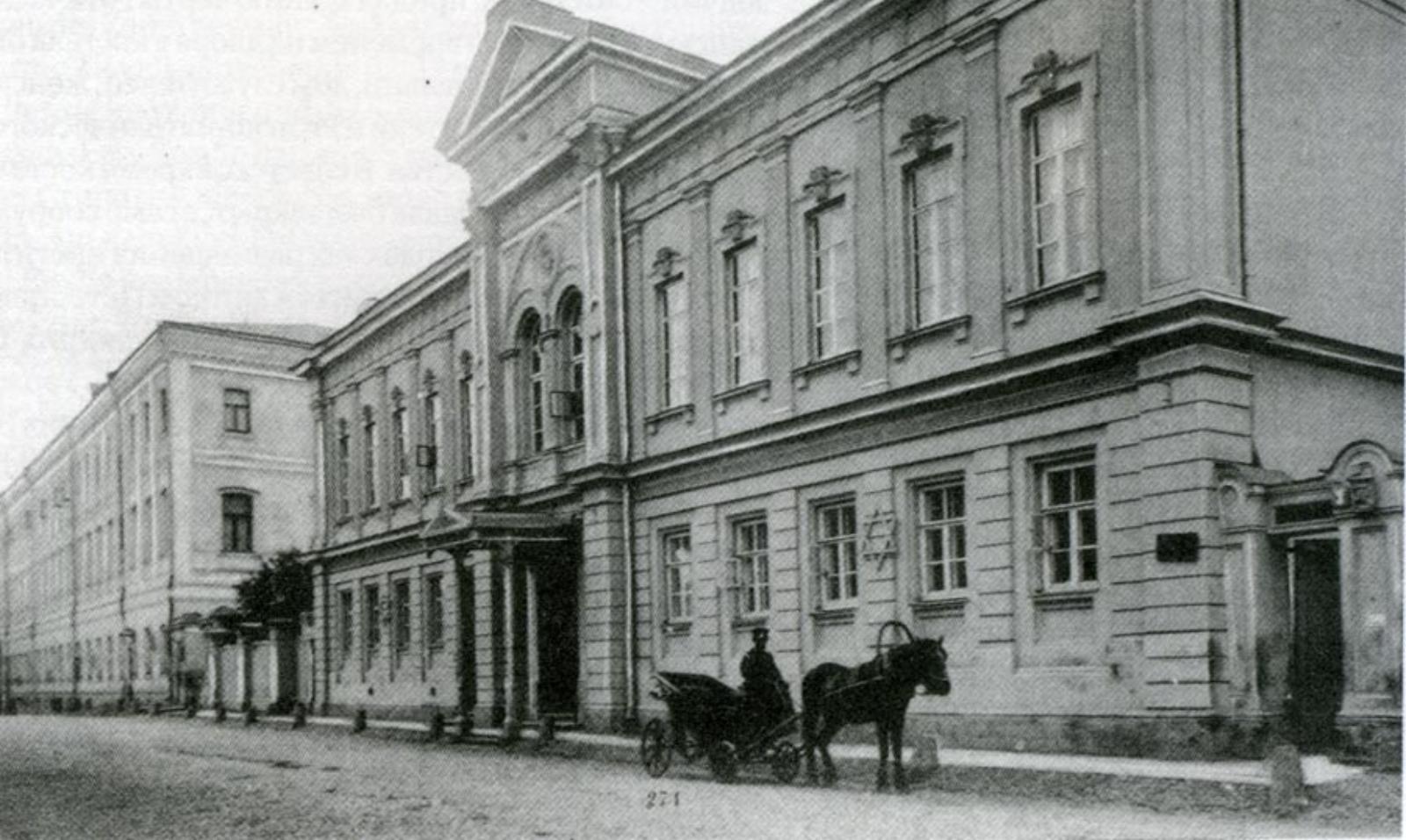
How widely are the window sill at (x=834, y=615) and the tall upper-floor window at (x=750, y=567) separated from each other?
4.95 feet

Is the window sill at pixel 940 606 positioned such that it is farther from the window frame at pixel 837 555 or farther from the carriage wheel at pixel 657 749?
the carriage wheel at pixel 657 749

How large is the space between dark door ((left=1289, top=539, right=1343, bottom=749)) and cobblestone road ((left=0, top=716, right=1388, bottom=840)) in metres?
2.63

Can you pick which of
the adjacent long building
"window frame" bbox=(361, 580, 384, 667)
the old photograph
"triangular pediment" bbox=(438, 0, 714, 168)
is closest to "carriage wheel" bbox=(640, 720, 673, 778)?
the old photograph

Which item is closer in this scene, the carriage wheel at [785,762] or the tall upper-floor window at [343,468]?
the carriage wheel at [785,762]

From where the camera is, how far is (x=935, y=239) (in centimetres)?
1730

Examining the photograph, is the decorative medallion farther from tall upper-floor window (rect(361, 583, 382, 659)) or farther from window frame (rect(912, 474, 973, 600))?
tall upper-floor window (rect(361, 583, 382, 659))

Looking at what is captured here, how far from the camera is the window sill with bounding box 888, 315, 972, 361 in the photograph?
54.4 ft

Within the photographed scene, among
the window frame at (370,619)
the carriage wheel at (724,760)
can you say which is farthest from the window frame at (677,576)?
the window frame at (370,619)

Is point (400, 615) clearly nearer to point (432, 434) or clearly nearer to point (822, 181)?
point (432, 434)

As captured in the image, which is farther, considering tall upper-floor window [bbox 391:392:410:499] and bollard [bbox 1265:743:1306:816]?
tall upper-floor window [bbox 391:392:410:499]

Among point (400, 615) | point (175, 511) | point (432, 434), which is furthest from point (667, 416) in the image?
point (175, 511)

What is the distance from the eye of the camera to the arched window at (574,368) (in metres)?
25.0

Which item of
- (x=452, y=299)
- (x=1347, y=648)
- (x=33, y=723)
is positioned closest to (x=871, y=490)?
(x=1347, y=648)

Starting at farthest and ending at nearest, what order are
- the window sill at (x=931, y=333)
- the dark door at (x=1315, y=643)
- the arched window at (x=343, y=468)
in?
the arched window at (x=343, y=468) < the window sill at (x=931, y=333) < the dark door at (x=1315, y=643)
